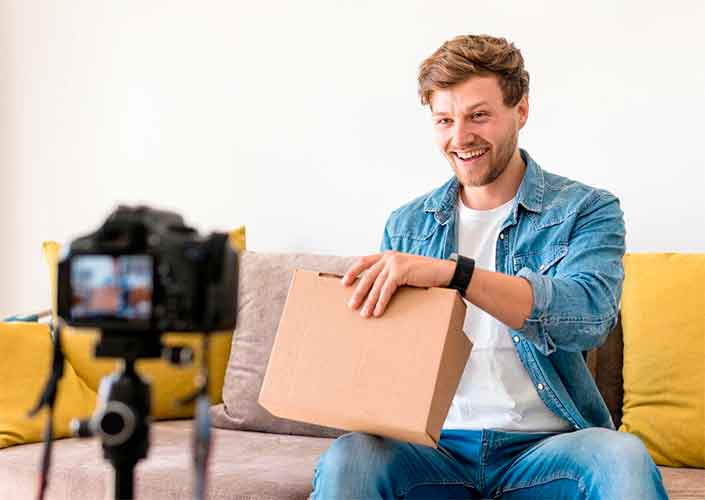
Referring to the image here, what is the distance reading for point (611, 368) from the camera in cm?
208

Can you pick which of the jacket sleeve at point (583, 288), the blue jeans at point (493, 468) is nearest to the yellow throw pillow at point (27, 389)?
the blue jeans at point (493, 468)

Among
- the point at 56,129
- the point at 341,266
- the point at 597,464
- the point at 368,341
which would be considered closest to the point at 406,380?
the point at 368,341

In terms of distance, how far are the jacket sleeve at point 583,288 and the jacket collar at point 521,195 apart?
88 millimetres

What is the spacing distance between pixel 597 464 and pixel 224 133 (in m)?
1.67

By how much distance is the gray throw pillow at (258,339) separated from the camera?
87.4 inches

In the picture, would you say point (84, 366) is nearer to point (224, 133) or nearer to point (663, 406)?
point (224, 133)

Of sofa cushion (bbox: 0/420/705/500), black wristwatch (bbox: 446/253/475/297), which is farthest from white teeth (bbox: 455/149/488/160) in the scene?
sofa cushion (bbox: 0/420/705/500)

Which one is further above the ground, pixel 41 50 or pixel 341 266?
pixel 41 50

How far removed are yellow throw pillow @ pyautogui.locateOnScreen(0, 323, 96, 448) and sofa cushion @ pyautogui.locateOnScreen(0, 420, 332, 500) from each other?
0.04 meters

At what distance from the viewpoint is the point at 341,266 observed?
224cm

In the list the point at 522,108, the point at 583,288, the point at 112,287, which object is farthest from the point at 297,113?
the point at 112,287

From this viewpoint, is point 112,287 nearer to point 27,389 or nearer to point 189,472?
point 189,472

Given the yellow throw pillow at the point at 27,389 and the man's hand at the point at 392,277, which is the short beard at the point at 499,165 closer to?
the man's hand at the point at 392,277

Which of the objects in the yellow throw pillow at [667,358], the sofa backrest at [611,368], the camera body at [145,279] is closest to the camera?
the camera body at [145,279]
